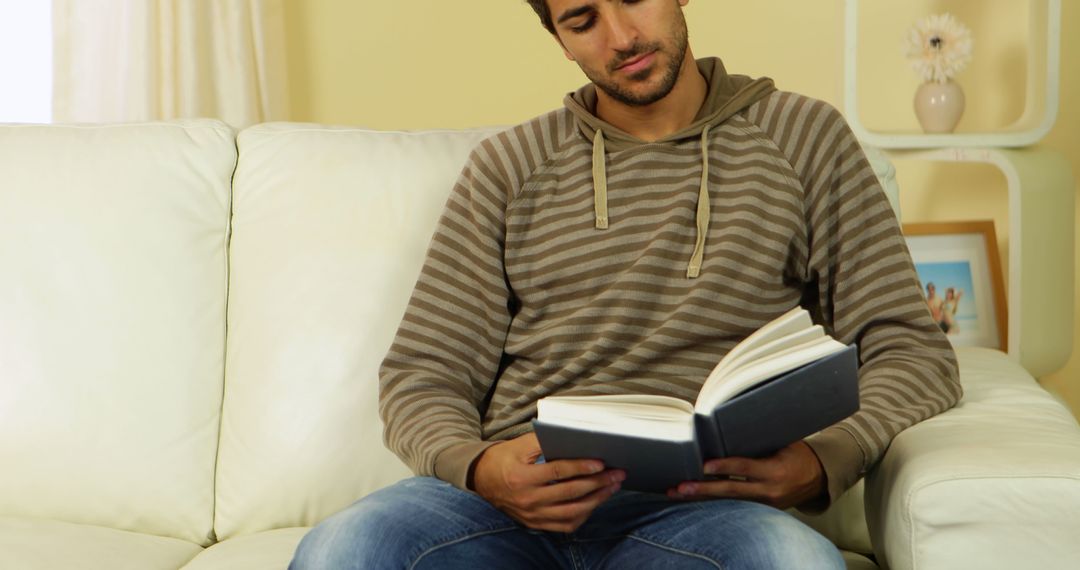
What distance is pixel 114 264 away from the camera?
67.1 inches

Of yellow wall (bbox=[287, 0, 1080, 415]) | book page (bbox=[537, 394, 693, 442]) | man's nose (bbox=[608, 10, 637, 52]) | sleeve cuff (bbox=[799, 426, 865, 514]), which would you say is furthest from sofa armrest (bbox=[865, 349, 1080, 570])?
yellow wall (bbox=[287, 0, 1080, 415])

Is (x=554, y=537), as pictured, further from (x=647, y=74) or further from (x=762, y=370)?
(x=647, y=74)

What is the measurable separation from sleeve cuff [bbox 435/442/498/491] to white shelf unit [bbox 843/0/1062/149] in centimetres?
135

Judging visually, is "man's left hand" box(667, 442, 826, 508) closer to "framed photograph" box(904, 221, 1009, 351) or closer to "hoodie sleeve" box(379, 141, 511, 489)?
"hoodie sleeve" box(379, 141, 511, 489)

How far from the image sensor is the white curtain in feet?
8.65

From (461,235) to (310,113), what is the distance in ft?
5.32

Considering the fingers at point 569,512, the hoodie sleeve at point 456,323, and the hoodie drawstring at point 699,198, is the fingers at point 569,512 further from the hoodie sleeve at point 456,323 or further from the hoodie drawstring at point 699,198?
the hoodie drawstring at point 699,198

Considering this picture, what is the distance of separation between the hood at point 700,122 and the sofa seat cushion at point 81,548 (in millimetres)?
678

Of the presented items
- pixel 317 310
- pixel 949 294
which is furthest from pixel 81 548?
pixel 949 294

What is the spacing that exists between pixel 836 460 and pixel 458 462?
0.39 metres

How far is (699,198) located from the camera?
1.48m

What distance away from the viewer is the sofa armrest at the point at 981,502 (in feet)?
3.62

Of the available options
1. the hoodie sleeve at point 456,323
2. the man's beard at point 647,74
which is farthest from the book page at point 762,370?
the man's beard at point 647,74

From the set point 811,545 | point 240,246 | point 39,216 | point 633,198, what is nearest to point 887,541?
point 811,545
